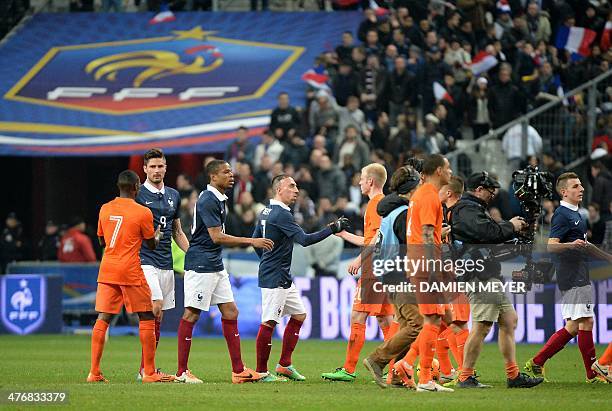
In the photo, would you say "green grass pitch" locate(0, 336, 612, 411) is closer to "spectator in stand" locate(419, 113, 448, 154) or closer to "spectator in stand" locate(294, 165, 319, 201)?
"spectator in stand" locate(294, 165, 319, 201)

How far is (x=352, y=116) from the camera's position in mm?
27484

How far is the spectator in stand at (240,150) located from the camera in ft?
89.9

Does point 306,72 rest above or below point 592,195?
above

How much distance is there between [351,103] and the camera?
27.3 metres

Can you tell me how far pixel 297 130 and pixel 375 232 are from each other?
13063 mm

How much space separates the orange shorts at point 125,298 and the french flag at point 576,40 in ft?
55.5

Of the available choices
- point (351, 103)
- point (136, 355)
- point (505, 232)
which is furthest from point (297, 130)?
point (505, 232)

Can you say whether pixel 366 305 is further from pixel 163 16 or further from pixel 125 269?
pixel 163 16

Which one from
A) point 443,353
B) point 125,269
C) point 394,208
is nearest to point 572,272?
point 443,353

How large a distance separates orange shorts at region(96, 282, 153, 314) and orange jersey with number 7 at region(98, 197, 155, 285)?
8 cm

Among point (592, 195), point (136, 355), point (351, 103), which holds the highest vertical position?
point (351, 103)

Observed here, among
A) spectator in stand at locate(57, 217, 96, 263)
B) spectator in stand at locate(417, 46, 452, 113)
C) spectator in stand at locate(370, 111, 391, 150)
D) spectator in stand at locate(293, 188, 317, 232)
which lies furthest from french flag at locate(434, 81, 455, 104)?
spectator in stand at locate(57, 217, 96, 263)

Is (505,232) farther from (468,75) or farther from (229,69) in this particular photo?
(229,69)

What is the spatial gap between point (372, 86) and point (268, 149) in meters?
2.73
